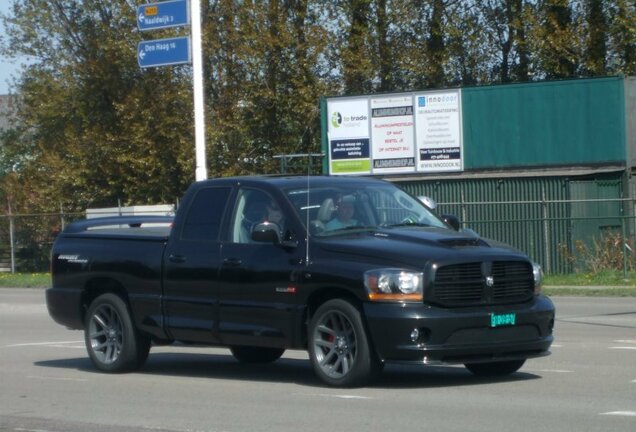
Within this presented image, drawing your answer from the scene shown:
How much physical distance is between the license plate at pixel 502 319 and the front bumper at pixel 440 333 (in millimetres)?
27

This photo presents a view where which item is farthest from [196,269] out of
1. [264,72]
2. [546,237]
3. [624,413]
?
[264,72]

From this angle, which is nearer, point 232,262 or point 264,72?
point 232,262

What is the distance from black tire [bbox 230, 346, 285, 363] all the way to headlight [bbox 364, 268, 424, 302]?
2962mm

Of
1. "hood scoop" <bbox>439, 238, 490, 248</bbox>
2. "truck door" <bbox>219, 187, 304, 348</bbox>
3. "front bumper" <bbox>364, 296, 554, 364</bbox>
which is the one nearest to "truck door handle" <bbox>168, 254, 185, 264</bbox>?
"truck door" <bbox>219, 187, 304, 348</bbox>

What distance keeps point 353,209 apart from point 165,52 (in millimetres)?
12811

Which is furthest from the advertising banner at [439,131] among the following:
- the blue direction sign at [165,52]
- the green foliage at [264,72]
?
the blue direction sign at [165,52]

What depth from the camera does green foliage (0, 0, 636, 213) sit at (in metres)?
42.8

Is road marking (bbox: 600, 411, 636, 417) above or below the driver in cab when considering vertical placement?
below

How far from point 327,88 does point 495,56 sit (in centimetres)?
622

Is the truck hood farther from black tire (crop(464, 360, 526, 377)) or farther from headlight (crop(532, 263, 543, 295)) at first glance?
black tire (crop(464, 360, 526, 377))

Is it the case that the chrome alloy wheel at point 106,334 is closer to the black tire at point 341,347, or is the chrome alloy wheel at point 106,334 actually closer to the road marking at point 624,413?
the black tire at point 341,347

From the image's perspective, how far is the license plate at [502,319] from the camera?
10.3 m

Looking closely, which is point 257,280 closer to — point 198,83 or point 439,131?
point 198,83

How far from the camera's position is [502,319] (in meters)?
10.4
